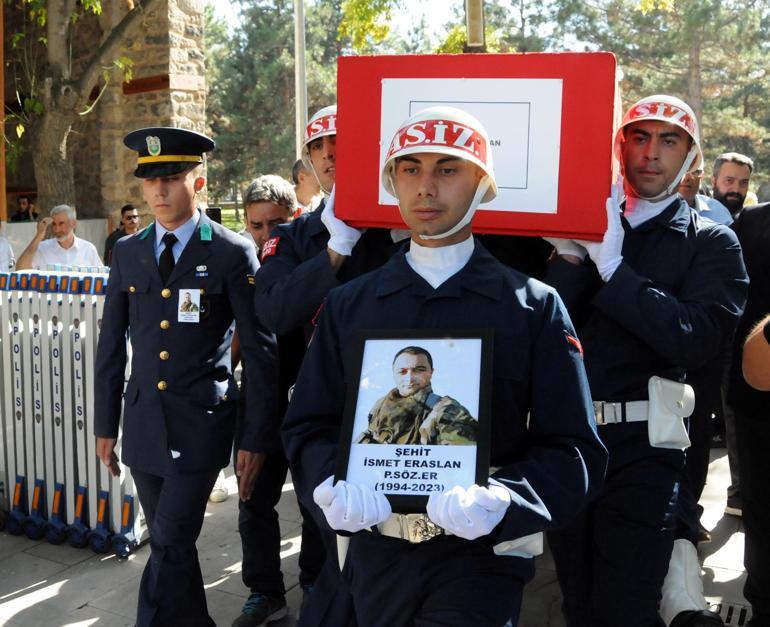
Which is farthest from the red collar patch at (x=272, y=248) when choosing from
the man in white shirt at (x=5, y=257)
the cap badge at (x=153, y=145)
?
the man in white shirt at (x=5, y=257)

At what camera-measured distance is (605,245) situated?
3.00 meters

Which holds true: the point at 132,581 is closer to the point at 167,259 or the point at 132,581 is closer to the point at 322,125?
the point at 167,259

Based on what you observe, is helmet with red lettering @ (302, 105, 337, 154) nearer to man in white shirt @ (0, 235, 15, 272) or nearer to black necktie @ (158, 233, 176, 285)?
black necktie @ (158, 233, 176, 285)

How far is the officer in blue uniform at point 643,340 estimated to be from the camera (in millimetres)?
3023

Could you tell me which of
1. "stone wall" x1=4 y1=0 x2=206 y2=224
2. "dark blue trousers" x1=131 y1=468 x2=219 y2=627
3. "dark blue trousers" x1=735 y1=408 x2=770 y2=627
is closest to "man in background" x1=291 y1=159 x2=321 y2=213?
"dark blue trousers" x1=131 y1=468 x2=219 y2=627

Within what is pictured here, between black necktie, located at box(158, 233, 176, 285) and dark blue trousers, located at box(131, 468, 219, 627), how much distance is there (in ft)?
2.70

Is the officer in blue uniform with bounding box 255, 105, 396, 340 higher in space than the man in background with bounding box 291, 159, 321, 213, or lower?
lower

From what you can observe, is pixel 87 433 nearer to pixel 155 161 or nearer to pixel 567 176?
pixel 155 161

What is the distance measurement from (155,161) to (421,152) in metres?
1.74

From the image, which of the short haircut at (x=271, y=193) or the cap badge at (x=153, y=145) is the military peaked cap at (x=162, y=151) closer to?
the cap badge at (x=153, y=145)

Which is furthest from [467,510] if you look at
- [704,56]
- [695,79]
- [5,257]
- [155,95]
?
[704,56]

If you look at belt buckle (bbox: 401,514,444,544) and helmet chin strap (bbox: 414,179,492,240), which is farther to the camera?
helmet chin strap (bbox: 414,179,492,240)

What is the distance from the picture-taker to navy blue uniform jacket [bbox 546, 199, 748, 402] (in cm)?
300

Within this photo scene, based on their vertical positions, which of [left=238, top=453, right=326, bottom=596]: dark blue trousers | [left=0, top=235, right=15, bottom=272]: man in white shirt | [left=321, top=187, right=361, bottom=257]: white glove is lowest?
[left=238, top=453, right=326, bottom=596]: dark blue trousers
